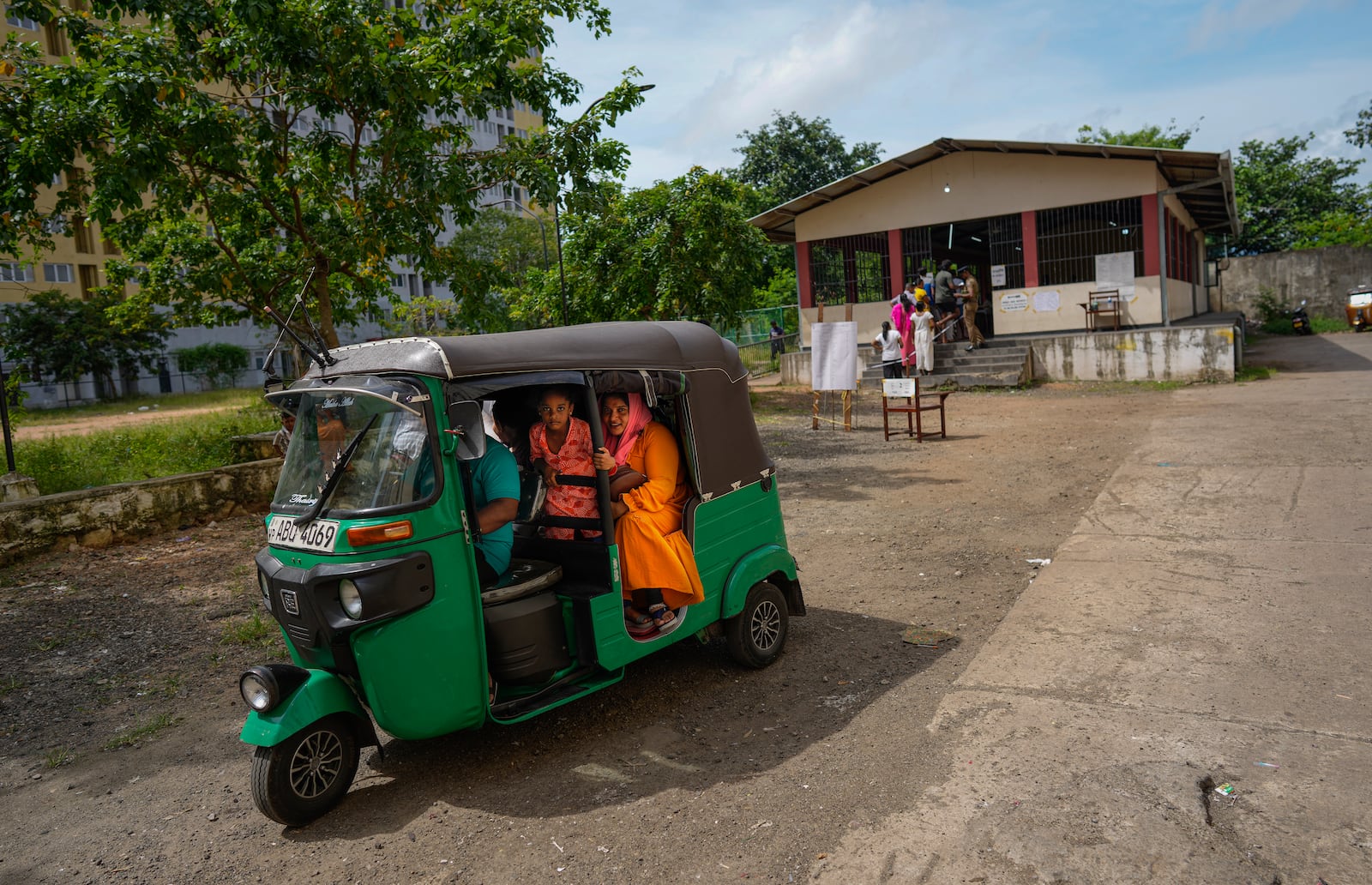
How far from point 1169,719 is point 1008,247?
65.6 feet

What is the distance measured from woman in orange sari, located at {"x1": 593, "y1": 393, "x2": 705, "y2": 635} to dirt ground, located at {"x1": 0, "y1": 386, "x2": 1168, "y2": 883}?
602mm

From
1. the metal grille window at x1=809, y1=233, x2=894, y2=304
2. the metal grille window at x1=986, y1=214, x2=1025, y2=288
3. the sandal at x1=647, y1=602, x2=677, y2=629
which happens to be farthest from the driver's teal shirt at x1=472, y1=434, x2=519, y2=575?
the metal grille window at x1=986, y1=214, x2=1025, y2=288

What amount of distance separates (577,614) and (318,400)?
1.54 metres

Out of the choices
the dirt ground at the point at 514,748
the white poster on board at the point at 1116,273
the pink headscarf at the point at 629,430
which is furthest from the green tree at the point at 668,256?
the pink headscarf at the point at 629,430

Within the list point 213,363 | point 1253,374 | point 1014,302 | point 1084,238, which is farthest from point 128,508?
point 213,363

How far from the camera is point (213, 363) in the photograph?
130 feet

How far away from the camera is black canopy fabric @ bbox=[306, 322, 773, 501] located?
3.90 meters

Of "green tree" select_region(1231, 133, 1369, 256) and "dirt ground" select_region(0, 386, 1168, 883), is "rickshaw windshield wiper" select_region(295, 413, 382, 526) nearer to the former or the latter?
"dirt ground" select_region(0, 386, 1168, 883)

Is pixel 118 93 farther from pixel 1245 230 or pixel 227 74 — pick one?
pixel 1245 230

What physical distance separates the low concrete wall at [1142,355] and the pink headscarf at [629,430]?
1746 centimetres

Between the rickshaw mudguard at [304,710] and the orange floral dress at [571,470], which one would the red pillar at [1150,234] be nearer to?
the orange floral dress at [571,470]

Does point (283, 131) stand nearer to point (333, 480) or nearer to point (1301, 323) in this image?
point (333, 480)

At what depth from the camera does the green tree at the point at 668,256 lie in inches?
707

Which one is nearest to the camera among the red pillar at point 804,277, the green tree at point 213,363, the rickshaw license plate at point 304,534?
the rickshaw license plate at point 304,534
